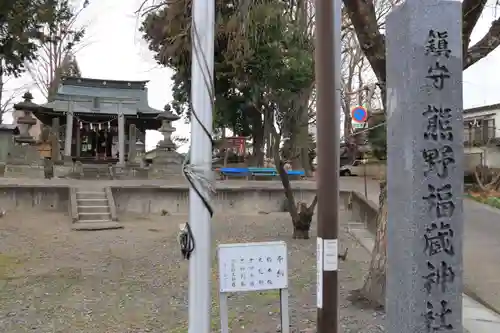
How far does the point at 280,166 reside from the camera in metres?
10.7

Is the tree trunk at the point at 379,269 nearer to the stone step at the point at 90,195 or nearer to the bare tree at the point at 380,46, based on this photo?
the bare tree at the point at 380,46

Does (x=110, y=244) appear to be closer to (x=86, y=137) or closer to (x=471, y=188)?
(x=471, y=188)

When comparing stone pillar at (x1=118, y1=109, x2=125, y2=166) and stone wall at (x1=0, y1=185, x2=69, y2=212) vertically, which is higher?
stone pillar at (x1=118, y1=109, x2=125, y2=166)

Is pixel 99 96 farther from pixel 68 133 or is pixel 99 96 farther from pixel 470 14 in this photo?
pixel 470 14

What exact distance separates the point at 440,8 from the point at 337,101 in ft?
4.60

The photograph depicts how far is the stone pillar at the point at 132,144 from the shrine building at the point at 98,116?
66 millimetres

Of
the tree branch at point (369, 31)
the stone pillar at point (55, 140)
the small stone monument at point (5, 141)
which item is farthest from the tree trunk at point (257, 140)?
the tree branch at point (369, 31)

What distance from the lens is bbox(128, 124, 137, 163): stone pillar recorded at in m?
25.1

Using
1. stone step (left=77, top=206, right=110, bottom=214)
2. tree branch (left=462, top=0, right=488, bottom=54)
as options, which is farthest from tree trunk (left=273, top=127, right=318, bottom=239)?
tree branch (left=462, top=0, right=488, bottom=54)

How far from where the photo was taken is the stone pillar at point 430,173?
129 inches

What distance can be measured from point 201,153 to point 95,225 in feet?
32.0

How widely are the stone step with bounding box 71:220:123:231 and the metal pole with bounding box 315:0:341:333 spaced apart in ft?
28.6

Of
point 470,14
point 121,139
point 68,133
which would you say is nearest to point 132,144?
point 121,139

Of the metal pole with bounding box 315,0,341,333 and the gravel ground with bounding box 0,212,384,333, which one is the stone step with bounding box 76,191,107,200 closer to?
the gravel ground with bounding box 0,212,384,333
